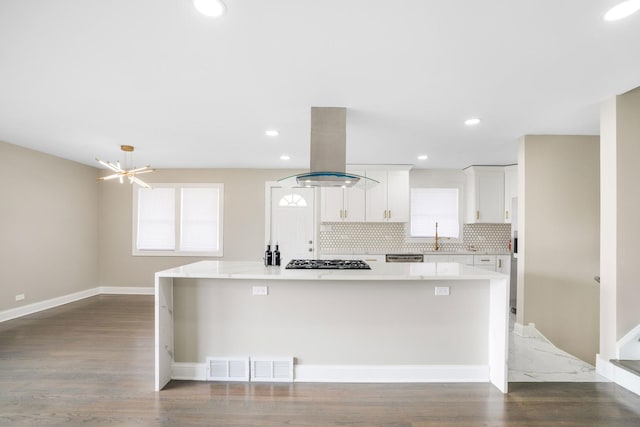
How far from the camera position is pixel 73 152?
4.61 metres

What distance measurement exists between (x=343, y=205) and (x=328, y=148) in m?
2.71

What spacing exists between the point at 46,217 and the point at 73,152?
115cm

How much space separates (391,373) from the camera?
263cm

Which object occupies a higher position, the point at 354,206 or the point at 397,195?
the point at 397,195

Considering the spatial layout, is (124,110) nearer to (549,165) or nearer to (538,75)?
(538,75)

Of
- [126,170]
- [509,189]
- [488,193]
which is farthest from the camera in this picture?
[488,193]

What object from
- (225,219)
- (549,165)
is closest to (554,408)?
(549,165)

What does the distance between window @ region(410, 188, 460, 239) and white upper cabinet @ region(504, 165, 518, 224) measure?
0.80 meters

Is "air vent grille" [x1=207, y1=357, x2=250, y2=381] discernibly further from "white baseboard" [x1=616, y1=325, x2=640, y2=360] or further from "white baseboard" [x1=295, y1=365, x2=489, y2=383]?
"white baseboard" [x1=616, y1=325, x2=640, y2=360]

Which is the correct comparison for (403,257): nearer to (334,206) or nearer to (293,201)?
(334,206)

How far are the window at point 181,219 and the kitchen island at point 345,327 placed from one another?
3309 millimetres

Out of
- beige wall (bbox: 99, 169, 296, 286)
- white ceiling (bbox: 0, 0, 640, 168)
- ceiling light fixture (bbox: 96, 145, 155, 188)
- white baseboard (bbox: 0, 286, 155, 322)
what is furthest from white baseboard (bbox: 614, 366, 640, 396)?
white baseboard (bbox: 0, 286, 155, 322)

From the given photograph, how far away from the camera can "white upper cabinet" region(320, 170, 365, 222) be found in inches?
214

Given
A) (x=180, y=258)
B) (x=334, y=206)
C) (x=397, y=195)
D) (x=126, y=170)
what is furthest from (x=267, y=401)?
(x=180, y=258)
